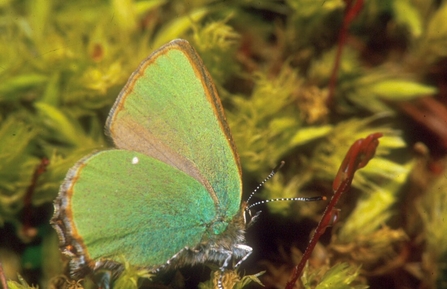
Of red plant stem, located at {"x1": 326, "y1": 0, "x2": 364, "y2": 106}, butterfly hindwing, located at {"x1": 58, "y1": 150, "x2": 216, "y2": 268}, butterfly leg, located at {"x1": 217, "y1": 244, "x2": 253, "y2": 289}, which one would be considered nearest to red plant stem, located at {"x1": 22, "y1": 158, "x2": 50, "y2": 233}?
butterfly hindwing, located at {"x1": 58, "y1": 150, "x2": 216, "y2": 268}

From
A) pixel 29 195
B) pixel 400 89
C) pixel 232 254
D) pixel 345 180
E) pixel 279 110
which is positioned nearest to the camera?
pixel 345 180

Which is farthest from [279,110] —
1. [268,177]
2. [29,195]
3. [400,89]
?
[29,195]

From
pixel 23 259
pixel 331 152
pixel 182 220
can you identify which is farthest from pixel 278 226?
pixel 23 259

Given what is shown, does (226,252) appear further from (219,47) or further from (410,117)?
(410,117)

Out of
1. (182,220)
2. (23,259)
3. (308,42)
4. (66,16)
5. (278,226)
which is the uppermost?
(66,16)

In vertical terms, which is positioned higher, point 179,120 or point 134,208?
point 179,120

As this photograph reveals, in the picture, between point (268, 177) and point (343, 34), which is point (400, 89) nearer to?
point (343, 34)
